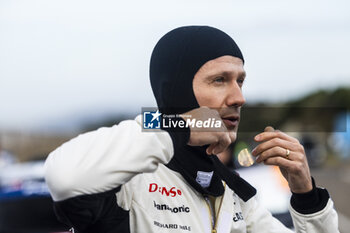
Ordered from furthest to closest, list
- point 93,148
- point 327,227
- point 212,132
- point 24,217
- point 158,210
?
point 24,217 → point 327,227 → point 158,210 → point 212,132 → point 93,148

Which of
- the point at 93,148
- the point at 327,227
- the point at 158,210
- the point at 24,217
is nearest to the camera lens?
the point at 93,148

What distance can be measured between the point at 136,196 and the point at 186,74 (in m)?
0.48

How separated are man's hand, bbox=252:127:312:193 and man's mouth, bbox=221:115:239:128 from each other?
0.10m

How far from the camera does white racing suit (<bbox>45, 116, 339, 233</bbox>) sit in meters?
1.39

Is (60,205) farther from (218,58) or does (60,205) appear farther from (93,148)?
(218,58)

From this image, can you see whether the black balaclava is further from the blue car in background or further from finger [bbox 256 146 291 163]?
the blue car in background

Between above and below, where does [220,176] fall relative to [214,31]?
below

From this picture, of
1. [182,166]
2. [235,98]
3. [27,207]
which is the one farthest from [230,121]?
[27,207]

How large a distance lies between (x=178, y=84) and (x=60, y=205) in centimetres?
66

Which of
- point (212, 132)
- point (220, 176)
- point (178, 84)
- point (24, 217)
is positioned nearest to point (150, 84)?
point (178, 84)

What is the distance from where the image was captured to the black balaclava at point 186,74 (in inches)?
73.0

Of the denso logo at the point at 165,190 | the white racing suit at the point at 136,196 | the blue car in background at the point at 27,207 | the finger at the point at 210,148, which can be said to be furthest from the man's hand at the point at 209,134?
the blue car in background at the point at 27,207

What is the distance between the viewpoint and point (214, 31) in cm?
204

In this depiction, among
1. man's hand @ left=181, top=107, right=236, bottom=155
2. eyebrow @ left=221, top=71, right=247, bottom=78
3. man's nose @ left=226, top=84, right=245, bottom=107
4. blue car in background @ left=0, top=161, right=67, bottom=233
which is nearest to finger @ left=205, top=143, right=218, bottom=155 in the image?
man's hand @ left=181, top=107, right=236, bottom=155
